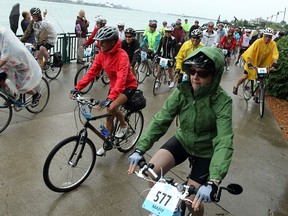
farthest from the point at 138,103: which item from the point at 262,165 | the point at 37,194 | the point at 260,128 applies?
the point at 260,128

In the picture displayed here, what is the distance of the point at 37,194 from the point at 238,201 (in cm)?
259

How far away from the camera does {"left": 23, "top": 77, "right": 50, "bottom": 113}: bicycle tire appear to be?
593 cm

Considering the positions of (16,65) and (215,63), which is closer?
(215,63)

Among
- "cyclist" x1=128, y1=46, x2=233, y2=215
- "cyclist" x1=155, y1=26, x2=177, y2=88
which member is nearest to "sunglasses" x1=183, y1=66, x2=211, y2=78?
"cyclist" x1=128, y1=46, x2=233, y2=215

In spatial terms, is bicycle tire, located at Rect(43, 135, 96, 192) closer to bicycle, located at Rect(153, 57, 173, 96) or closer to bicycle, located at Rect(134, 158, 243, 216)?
bicycle, located at Rect(134, 158, 243, 216)

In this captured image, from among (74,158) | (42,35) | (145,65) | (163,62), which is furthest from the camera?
(145,65)

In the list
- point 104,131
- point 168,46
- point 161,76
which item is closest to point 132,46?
point 168,46

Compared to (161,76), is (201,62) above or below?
above

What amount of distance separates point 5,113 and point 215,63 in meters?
4.51

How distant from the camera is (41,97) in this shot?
258 inches

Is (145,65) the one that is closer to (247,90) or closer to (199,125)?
(247,90)

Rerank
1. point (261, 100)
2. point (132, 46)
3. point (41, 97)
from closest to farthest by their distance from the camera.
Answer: point (41, 97) → point (261, 100) → point (132, 46)

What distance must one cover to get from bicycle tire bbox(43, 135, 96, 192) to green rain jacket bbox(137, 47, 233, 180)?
1.32 meters

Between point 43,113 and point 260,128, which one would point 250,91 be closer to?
point 260,128
